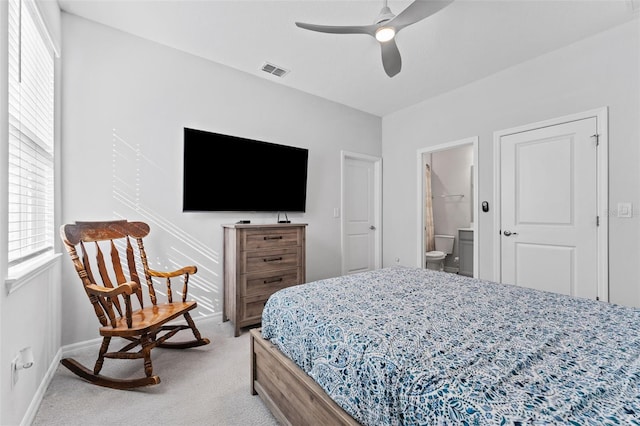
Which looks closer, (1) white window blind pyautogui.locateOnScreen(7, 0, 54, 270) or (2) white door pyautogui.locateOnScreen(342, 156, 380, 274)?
(1) white window blind pyautogui.locateOnScreen(7, 0, 54, 270)

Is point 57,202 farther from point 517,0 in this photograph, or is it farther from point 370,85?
point 517,0

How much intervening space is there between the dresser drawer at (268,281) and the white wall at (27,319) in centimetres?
139

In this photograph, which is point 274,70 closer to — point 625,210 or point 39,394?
point 39,394

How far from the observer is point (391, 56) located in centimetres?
234

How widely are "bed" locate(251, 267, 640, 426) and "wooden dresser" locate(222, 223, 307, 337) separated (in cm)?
104

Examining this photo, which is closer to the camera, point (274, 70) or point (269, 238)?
point (269, 238)

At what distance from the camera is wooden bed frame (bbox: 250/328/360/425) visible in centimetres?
115

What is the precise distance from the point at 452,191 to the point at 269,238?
4071 mm

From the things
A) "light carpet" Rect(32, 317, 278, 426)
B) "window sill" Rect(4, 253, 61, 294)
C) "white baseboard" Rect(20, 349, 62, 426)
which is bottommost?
"light carpet" Rect(32, 317, 278, 426)

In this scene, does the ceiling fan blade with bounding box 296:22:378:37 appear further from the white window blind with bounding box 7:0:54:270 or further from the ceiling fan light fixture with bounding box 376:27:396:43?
the white window blind with bounding box 7:0:54:270

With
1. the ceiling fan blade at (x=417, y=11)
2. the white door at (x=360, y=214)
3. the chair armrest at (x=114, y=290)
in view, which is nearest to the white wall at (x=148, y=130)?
the chair armrest at (x=114, y=290)

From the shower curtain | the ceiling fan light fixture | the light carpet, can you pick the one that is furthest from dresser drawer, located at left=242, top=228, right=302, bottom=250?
the shower curtain

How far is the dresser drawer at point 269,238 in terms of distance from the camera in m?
2.78

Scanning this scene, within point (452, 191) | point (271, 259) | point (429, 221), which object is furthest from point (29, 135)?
point (452, 191)
